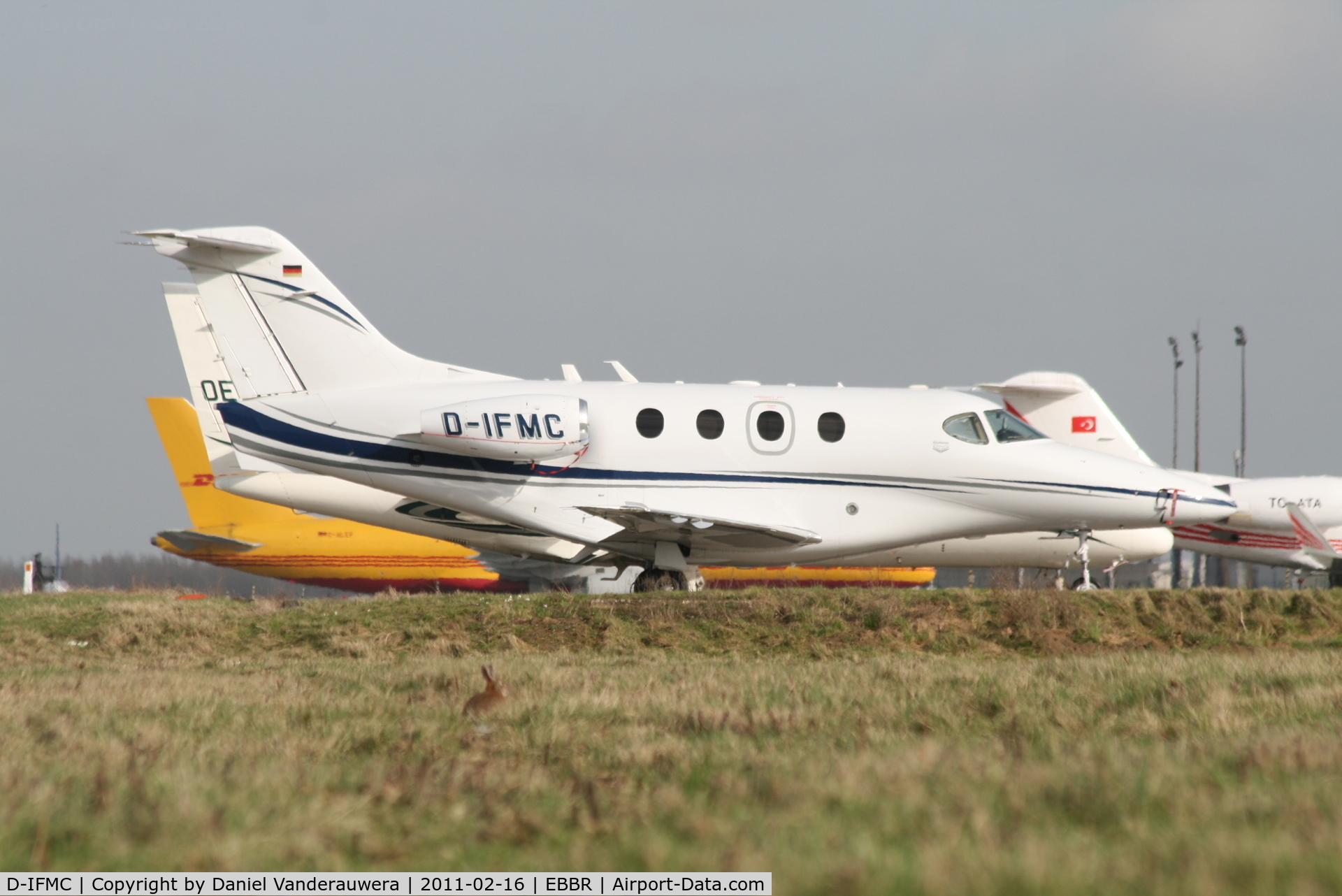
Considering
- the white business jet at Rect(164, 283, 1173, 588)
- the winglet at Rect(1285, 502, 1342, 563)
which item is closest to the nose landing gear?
the white business jet at Rect(164, 283, 1173, 588)

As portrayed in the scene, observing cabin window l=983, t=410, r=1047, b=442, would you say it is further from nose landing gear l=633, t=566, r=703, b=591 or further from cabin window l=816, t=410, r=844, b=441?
nose landing gear l=633, t=566, r=703, b=591

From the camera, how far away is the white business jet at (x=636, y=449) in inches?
682

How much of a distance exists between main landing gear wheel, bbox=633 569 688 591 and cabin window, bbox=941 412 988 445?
4.78 m

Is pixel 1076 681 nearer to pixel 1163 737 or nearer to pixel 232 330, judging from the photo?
pixel 1163 737

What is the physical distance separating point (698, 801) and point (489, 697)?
9.81 ft

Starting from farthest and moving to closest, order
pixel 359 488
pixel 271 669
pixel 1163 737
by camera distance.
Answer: pixel 359 488, pixel 271 669, pixel 1163 737

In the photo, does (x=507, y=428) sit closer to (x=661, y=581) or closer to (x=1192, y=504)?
(x=661, y=581)

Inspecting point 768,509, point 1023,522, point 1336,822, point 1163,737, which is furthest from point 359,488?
point 1336,822

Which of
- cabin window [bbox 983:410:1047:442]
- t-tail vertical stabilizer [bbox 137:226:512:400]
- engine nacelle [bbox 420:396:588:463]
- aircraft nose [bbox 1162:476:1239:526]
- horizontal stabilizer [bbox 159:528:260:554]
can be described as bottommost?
horizontal stabilizer [bbox 159:528:260:554]

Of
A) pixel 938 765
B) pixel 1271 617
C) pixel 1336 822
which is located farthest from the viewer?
pixel 1271 617

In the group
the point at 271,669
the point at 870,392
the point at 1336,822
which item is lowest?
the point at 271,669

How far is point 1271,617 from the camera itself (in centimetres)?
1448
